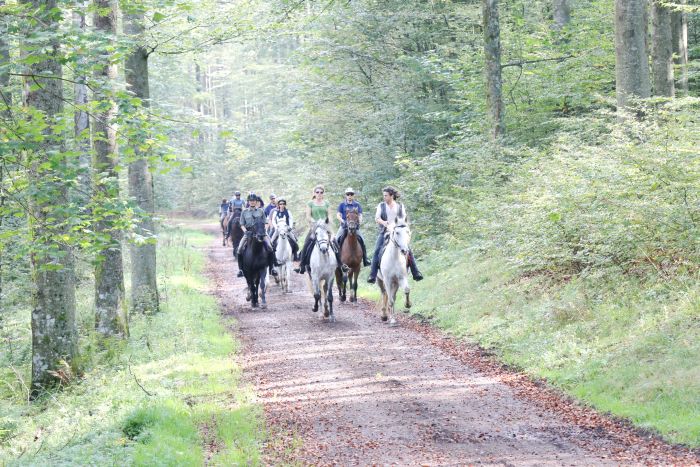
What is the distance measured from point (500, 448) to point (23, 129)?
6045mm

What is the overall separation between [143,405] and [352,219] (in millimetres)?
8823

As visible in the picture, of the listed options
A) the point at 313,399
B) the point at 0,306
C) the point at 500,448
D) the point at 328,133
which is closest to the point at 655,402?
the point at 500,448

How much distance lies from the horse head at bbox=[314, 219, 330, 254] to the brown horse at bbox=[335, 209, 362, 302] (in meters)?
0.80

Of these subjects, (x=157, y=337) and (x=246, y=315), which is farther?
(x=246, y=315)

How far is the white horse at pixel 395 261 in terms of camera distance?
14477 millimetres

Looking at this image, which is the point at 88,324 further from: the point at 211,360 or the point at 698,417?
the point at 698,417

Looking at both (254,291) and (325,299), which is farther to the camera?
(254,291)

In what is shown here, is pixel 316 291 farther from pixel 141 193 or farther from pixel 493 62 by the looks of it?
pixel 493 62

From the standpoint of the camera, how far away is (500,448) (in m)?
7.27

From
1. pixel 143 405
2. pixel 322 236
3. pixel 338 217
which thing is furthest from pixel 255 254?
pixel 143 405

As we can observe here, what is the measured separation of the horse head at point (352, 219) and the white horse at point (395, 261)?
1908 mm

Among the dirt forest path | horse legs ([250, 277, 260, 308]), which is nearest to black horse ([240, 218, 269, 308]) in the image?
horse legs ([250, 277, 260, 308])

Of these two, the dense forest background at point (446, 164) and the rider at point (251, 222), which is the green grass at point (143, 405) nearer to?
the dense forest background at point (446, 164)

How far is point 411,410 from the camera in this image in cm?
877
